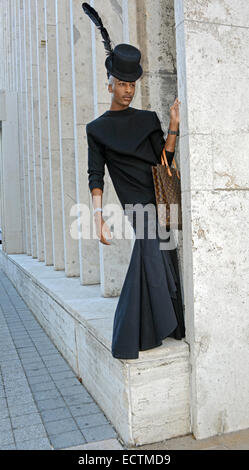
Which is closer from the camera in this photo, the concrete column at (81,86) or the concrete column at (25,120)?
the concrete column at (81,86)

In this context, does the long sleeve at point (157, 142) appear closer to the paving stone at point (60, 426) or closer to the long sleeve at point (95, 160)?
the long sleeve at point (95, 160)

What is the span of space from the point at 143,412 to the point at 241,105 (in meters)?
2.14

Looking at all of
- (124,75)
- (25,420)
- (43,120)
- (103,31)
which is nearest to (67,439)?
(25,420)

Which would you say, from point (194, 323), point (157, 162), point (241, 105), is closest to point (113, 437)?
point (194, 323)

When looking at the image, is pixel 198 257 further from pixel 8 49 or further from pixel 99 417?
pixel 8 49

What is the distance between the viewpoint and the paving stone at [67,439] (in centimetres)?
311

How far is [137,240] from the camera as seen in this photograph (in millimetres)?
3049

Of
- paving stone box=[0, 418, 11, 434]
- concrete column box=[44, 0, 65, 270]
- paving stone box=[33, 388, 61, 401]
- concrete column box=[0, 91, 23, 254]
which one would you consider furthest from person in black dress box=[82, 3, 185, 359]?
concrete column box=[0, 91, 23, 254]

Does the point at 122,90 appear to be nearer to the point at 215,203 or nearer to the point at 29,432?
the point at 215,203

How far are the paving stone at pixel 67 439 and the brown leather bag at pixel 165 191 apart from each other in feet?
5.27

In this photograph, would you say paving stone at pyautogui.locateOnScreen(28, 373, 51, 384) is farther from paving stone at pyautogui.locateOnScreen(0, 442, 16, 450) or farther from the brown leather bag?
the brown leather bag

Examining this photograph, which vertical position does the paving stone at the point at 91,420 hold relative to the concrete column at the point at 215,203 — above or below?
below

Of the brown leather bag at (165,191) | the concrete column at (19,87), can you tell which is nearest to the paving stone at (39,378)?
the brown leather bag at (165,191)

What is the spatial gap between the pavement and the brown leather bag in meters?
1.45
